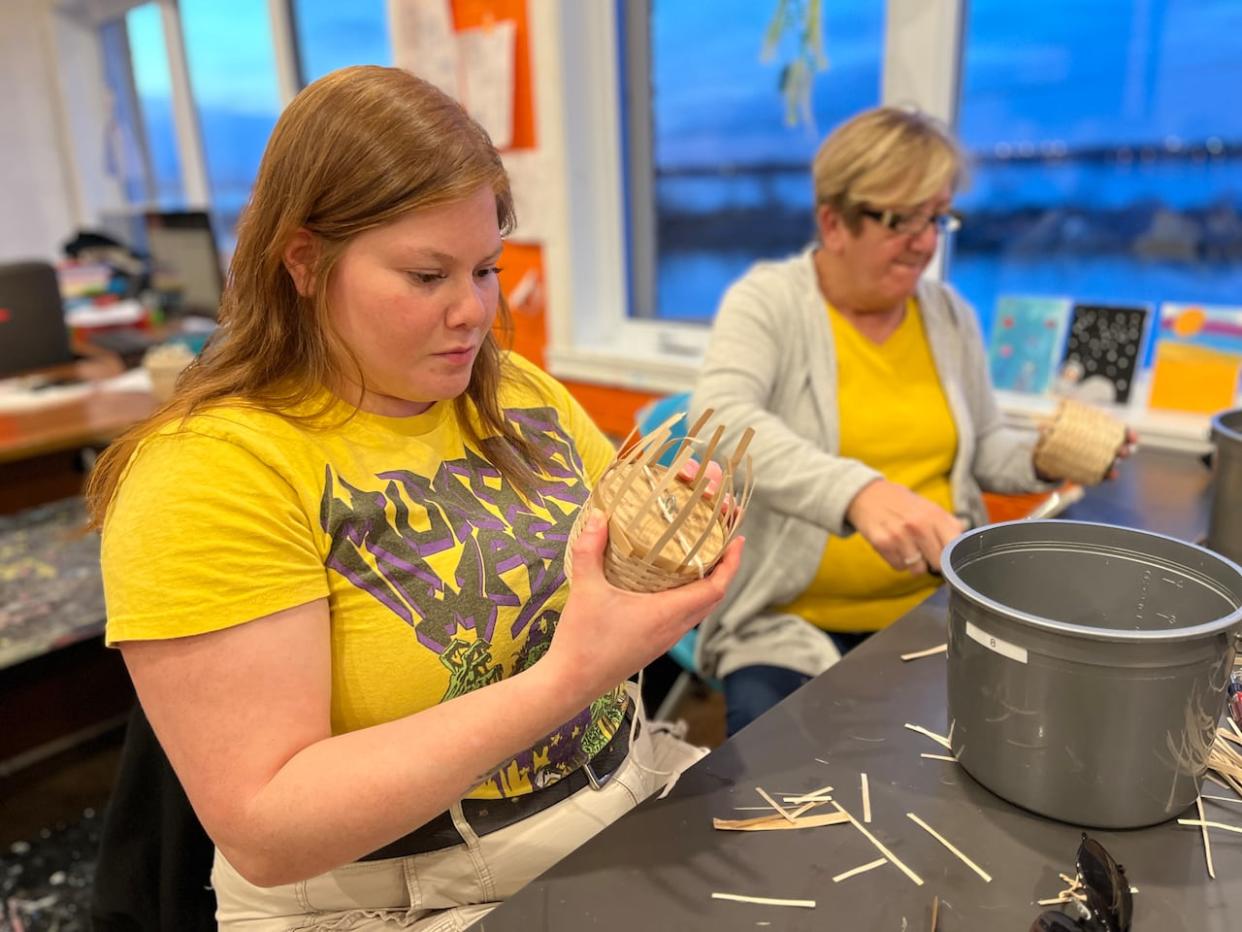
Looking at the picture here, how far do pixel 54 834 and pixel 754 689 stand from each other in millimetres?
1592

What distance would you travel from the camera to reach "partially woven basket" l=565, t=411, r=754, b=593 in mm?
715

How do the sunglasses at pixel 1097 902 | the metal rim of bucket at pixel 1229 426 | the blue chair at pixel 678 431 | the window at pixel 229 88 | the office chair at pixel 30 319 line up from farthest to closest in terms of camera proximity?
the window at pixel 229 88, the office chair at pixel 30 319, the blue chair at pixel 678 431, the metal rim of bucket at pixel 1229 426, the sunglasses at pixel 1097 902

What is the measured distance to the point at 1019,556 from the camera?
886 millimetres

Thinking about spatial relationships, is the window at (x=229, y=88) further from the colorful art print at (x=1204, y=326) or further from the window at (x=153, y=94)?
the colorful art print at (x=1204, y=326)

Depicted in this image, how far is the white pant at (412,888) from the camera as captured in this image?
87cm

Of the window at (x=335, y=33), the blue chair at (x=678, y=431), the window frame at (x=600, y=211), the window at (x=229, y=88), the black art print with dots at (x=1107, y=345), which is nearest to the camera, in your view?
the blue chair at (x=678, y=431)

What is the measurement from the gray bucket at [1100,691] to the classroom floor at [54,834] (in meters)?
1.27

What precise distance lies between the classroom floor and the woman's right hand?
1306 mm

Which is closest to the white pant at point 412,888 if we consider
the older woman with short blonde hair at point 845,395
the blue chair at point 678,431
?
the older woman with short blonde hair at point 845,395

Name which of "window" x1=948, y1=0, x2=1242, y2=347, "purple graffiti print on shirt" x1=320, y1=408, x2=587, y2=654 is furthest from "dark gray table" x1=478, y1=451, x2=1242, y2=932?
"window" x1=948, y1=0, x2=1242, y2=347

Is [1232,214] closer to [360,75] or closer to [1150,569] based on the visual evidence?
[1150,569]

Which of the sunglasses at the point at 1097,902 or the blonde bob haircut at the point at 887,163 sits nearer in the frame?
the sunglasses at the point at 1097,902

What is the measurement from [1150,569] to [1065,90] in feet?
5.55

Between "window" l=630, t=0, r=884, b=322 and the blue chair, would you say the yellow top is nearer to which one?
the blue chair
